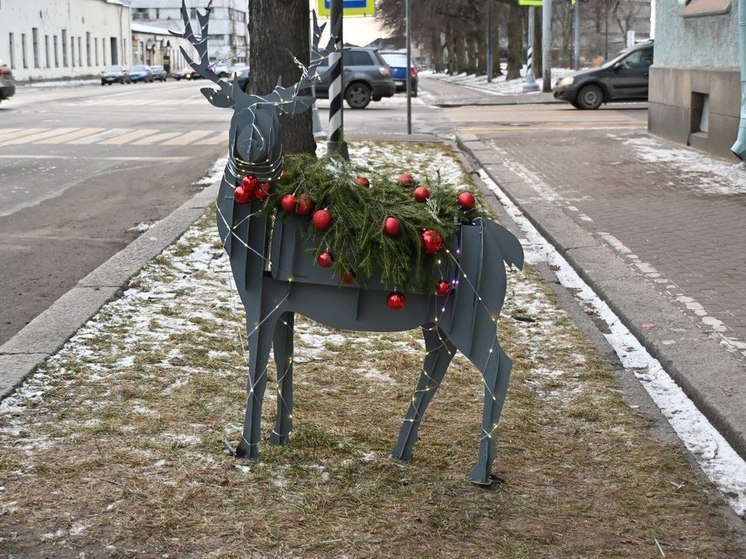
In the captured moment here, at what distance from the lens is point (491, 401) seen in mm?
4047

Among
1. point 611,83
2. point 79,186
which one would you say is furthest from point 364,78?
point 79,186

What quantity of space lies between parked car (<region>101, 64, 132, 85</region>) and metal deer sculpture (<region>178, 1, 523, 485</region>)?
215 feet

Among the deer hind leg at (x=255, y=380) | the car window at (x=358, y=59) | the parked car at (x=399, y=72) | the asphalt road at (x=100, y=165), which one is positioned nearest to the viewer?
the deer hind leg at (x=255, y=380)

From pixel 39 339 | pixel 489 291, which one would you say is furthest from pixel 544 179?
pixel 489 291

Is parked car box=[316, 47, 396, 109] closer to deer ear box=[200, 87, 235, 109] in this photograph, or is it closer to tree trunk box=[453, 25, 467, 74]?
deer ear box=[200, 87, 235, 109]

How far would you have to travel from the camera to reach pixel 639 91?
2892cm

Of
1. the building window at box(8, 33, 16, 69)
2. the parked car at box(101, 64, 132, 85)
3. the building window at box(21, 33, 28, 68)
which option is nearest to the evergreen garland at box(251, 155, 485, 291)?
the parked car at box(101, 64, 132, 85)

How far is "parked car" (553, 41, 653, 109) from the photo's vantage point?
28656mm

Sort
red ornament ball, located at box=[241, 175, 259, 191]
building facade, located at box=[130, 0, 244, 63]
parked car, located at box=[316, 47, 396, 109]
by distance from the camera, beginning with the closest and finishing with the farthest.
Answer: red ornament ball, located at box=[241, 175, 259, 191] → building facade, located at box=[130, 0, 244, 63] → parked car, located at box=[316, 47, 396, 109]

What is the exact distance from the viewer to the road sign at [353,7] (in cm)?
1606

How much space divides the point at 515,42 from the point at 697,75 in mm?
35513

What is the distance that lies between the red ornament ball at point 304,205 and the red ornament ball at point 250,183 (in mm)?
169

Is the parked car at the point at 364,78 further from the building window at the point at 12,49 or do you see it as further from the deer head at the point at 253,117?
the building window at the point at 12,49

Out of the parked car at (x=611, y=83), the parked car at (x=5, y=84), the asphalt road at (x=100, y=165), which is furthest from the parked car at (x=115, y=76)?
the parked car at (x=611, y=83)
